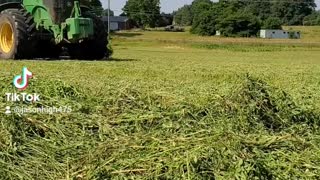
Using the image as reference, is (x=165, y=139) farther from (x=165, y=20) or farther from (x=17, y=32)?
(x=165, y=20)

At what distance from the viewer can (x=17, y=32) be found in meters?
14.6

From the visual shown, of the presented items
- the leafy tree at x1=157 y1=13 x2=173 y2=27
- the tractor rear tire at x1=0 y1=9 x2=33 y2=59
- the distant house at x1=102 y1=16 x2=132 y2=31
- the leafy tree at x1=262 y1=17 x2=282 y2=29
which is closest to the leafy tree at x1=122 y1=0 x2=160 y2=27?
the distant house at x1=102 y1=16 x2=132 y2=31

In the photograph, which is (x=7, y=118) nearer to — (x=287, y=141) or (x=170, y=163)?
(x=170, y=163)

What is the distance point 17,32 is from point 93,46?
251cm

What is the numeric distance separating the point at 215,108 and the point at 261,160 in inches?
40.7

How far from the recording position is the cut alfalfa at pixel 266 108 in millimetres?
4566

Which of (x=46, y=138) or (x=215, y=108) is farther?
(x=215, y=108)

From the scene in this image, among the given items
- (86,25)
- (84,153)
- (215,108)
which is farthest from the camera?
(86,25)

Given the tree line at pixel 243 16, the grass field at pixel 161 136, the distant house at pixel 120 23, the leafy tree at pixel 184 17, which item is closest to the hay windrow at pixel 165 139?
the grass field at pixel 161 136

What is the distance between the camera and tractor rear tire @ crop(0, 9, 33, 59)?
578 inches

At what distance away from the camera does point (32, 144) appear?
13.3 feet

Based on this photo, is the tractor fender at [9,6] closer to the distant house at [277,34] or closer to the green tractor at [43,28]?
the green tractor at [43,28]

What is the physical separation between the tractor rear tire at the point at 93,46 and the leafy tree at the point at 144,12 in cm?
8952

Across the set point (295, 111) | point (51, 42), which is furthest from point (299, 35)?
point (295, 111)
